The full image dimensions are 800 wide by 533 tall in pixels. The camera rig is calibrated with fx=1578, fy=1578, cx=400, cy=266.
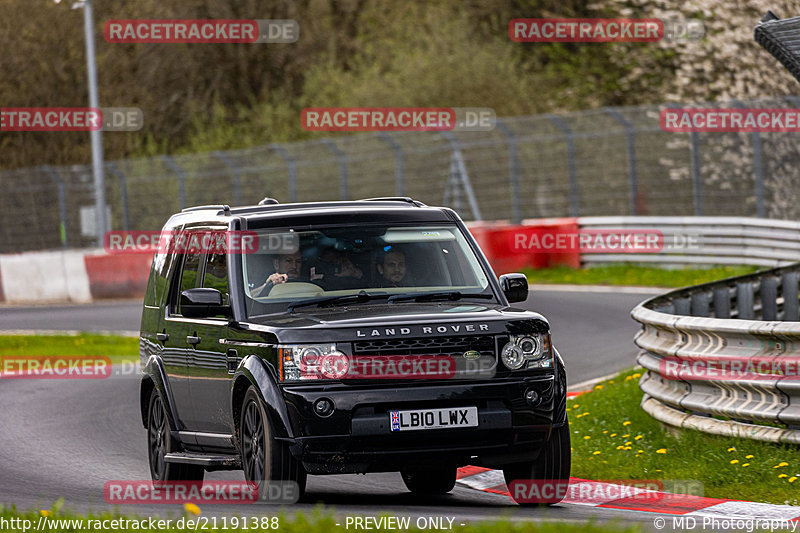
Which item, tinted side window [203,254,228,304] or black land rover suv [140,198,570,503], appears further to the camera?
tinted side window [203,254,228,304]

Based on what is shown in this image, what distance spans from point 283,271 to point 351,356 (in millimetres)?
1255

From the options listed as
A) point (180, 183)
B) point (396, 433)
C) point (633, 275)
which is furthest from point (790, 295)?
point (180, 183)

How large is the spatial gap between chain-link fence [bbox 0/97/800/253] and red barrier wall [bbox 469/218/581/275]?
46.8 inches

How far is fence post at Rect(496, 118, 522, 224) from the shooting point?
31453mm

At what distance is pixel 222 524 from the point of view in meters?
7.87

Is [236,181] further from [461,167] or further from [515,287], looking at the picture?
[515,287]

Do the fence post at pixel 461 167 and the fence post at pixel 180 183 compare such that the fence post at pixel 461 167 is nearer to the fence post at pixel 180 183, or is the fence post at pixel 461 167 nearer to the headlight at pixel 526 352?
the fence post at pixel 180 183

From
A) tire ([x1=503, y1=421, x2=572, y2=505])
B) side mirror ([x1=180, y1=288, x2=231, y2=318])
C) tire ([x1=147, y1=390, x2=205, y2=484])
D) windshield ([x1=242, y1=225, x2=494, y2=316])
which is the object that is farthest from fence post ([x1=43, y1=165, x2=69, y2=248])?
tire ([x1=503, y1=421, x2=572, y2=505])

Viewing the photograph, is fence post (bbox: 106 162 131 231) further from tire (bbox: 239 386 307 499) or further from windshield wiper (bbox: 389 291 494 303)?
tire (bbox: 239 386 307 499)

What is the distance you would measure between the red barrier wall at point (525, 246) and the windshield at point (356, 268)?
19.5m

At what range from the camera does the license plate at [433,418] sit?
8562 millimetres

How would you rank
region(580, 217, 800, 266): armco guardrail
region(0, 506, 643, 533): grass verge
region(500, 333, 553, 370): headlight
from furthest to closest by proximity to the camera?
1. region(580, 217, 800, 266): armco guardrail
2. region(500, 333, 553, 370): headlight
3. region(0, 506, 643, 533): grass verge

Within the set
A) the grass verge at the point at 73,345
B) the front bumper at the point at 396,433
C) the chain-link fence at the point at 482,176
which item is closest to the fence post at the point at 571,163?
the chain-link fence at the point at 482,176

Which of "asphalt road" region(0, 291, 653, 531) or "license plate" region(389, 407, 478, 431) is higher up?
"license plate" region(389, 407, 478, 431)
